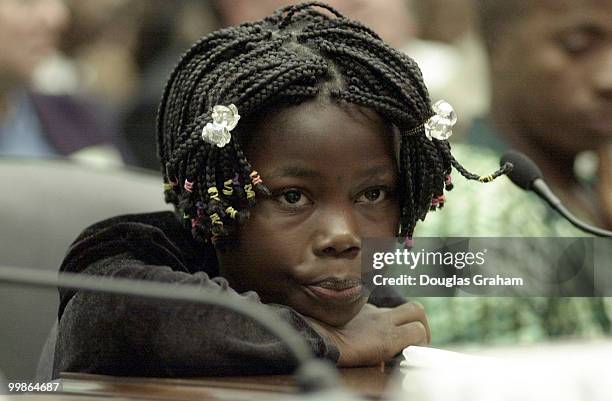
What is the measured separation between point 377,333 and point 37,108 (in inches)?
81.8

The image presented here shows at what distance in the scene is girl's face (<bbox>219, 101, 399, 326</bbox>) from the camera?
4.70ft

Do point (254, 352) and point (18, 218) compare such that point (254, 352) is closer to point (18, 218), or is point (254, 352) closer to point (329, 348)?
point (329, 348)

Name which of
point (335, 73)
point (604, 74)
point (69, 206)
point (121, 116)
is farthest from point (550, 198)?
point (121, 116)

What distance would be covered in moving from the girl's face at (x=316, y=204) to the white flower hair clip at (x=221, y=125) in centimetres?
4

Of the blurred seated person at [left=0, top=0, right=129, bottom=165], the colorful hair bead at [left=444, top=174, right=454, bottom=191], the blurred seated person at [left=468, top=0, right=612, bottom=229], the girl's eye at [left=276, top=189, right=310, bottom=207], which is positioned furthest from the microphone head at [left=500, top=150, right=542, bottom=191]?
the blurred seated person at [left=0, top=0, right=129, bottom=165]

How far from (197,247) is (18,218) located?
666 millimetres

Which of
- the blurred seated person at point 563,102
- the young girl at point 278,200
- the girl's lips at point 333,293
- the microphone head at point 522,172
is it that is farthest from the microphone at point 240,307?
the blurred seated person at point 563,102

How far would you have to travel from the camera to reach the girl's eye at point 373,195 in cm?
147

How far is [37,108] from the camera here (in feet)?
11.0

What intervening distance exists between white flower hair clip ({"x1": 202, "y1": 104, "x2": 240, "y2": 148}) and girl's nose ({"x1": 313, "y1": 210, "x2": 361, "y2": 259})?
0.15 m

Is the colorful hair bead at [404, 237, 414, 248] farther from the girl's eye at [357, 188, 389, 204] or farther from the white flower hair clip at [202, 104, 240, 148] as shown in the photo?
the white flower hair clip at [202, 104, 240, 148]

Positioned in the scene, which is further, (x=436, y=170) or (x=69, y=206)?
(x=69, y=206)

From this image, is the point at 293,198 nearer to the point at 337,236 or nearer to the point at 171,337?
the point at 337,236

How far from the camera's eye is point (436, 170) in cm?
154
